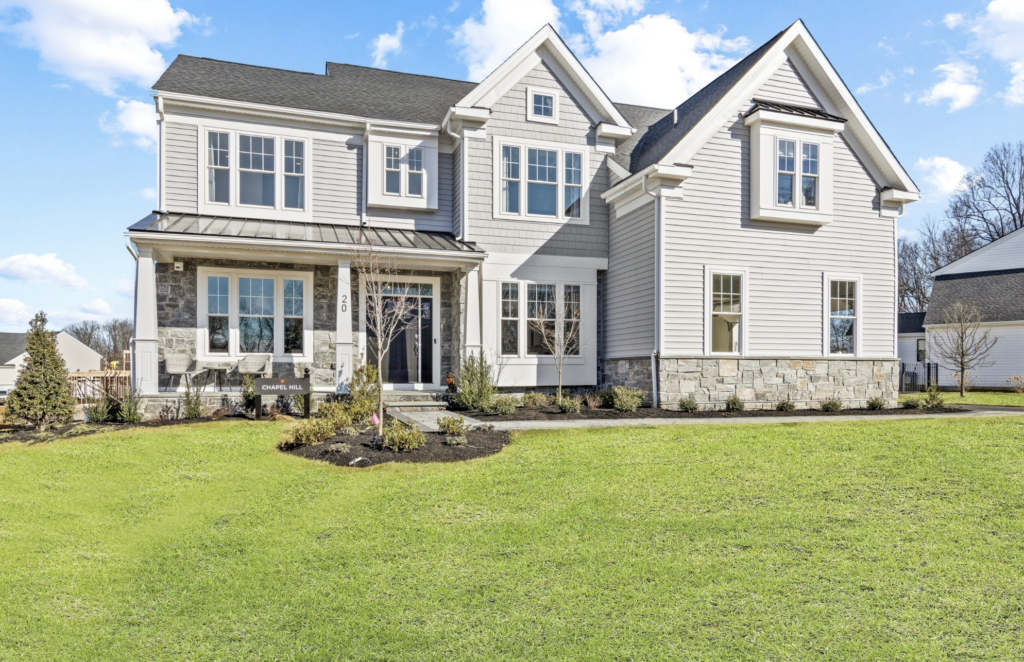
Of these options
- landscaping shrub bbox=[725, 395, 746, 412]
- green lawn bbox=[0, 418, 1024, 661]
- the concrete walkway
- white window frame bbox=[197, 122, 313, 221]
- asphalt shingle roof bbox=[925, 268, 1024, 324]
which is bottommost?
green lawn bbox=[0, 418, 1024, 661]

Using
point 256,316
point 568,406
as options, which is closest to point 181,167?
point 256,316

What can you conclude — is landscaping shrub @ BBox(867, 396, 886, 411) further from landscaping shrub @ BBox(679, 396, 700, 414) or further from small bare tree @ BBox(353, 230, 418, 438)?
small bare tree @ BBox(353, 230, 418, 438)

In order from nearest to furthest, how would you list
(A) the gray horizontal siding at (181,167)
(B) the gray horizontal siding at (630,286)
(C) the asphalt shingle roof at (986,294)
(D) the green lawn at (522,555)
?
(D) the green lawn at (522,555) → (A) the gray horizontal siding at (181,167) → (B) the gray horizontal siding at (630,286) → (C) the asphalt shingle roof at (986,294)

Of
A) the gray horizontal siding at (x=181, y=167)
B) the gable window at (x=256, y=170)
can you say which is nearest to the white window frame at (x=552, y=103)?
A: the gable window at (x=256, y=170)

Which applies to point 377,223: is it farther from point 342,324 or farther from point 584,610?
point 584,610

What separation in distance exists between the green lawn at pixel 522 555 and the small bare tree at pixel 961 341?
668 inches

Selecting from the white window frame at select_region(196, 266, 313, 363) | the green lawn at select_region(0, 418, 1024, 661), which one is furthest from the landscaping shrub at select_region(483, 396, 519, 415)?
the white window frame at select_region(196, 266, 313, 363)

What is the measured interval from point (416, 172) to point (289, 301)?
13.8 ft

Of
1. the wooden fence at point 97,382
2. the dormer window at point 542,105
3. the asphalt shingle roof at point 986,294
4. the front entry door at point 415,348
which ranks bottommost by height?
the wooden fence at point 97,382

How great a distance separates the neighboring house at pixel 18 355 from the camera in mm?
38281

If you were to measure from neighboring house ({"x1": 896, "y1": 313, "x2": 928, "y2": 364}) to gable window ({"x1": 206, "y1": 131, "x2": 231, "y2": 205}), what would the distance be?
1107 inches

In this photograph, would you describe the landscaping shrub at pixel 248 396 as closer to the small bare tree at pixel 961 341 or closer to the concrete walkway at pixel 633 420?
the concrete walkway at pixel 633 420

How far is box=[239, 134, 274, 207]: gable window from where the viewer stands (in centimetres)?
1441

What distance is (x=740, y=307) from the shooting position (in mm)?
14352
